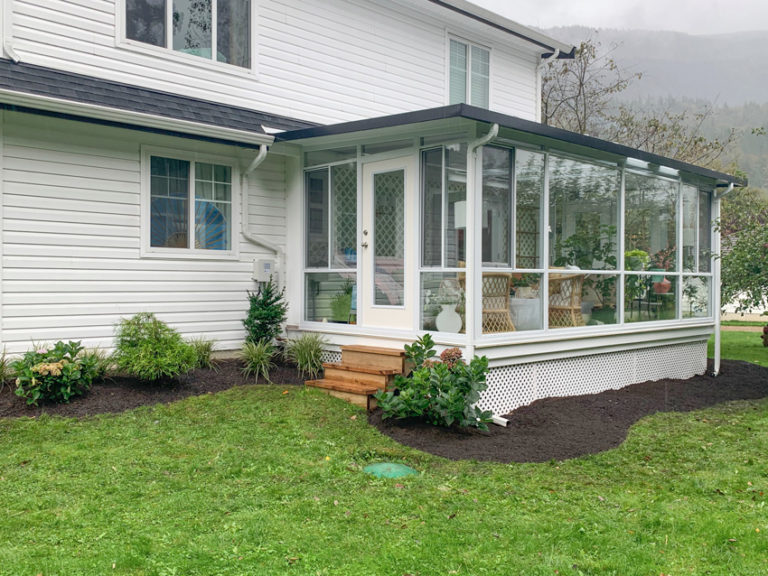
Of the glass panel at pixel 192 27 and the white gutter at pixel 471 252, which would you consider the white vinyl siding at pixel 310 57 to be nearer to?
the glass panel at pixel 192 27

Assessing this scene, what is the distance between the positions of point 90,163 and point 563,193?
17.7ft

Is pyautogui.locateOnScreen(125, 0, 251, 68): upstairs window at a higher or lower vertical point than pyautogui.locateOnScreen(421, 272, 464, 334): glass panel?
higher

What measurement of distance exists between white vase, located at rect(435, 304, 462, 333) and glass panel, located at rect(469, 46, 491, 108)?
6.12 metres

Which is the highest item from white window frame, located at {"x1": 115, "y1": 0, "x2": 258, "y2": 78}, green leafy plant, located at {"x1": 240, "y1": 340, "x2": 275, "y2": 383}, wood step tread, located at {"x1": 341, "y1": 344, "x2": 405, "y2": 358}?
white window frame, located at {"x1": 115, "y1": 0, "x2": 258, "y2": 78}

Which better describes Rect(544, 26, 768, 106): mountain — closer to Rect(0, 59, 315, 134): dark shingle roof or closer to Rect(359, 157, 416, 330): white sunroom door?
Rect(0, 59, 315, 134): dark shingle roof

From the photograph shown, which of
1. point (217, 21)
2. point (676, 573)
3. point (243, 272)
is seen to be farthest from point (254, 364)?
point (676, 573)

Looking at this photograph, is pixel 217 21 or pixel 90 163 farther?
pixel 217 21

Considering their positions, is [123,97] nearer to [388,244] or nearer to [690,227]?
[388,244]

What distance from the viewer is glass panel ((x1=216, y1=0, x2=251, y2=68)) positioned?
27.7 ft

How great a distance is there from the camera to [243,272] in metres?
8.55

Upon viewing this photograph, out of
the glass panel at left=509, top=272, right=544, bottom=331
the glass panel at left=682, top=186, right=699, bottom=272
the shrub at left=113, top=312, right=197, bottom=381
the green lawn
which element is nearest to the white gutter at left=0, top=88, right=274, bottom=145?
the shrub at left=113, top=312, right=197, bottom=381

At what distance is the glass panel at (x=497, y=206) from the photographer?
6777mm

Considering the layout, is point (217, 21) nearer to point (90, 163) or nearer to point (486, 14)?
point (90, 163)

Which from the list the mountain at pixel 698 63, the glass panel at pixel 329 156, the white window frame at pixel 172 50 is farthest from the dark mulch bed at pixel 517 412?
the mountain at pixel 698 63
